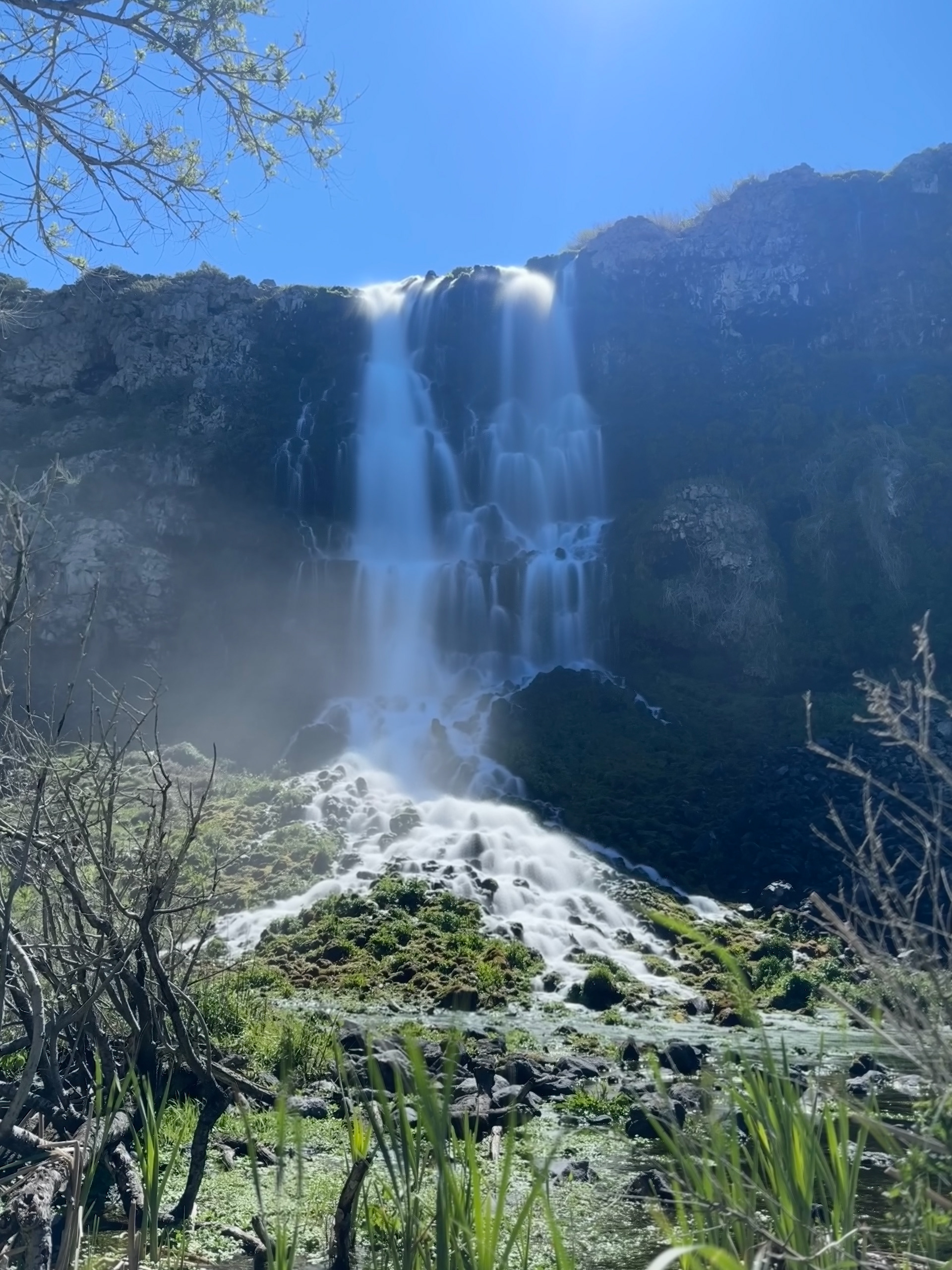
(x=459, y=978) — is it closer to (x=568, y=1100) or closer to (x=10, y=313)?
(x=568, y=1100)

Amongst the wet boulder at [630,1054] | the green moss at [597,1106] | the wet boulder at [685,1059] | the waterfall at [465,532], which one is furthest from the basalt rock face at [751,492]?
the green moss at [597,1106]

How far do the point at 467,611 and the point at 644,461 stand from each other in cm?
1072

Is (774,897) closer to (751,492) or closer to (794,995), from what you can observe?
(794,995)

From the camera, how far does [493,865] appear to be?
68.0ft

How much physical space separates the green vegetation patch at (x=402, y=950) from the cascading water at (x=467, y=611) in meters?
0.71

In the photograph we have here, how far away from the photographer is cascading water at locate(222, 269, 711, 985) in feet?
65.1

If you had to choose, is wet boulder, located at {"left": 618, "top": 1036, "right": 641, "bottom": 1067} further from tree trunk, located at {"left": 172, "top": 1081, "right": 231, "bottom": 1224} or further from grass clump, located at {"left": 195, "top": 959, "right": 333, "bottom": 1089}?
tree trunk, located at {"left": 172, "top": 1081, "right": 231, "bottom": 1224}

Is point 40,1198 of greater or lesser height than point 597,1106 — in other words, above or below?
above

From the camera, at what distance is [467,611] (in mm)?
35375

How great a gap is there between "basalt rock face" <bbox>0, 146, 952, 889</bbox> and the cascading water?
42.8 inches

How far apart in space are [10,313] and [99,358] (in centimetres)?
4157

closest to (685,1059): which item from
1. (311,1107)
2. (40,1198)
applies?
(311,1107)

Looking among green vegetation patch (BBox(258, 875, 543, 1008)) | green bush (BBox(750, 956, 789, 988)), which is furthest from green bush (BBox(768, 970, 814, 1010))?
green vegetation patch (BBox(258, 875, 543, 1008))

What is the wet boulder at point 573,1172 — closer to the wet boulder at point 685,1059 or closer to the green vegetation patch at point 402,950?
the wet boulder at point 685,1059
